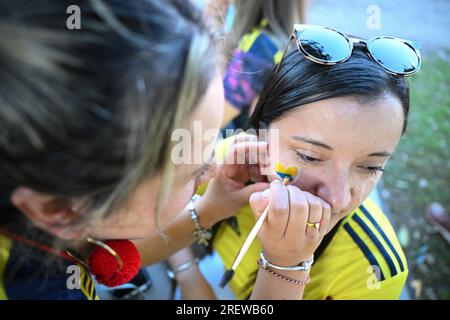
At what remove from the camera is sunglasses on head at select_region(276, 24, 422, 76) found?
123 centimetres

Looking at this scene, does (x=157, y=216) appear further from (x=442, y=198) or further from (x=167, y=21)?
(x=442, y=198)

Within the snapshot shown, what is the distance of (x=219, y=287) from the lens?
172cm

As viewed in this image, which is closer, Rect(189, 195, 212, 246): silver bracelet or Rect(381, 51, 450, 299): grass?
Rect(189, 195, 212, 246): silver bracelet

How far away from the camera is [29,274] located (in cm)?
97

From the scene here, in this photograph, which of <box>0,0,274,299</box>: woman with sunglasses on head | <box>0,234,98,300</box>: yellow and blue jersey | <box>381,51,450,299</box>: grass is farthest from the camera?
<box>381,51,450,299</box>: grass

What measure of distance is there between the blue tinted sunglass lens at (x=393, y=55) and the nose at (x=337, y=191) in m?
0.36

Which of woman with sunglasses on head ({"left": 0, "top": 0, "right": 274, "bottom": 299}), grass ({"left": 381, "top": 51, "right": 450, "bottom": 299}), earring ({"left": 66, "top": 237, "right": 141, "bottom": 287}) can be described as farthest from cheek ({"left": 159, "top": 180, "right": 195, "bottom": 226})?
grass ({"left": 381, "top": 51, "right": 450, "bottom": 299})

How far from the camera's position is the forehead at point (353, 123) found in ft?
3.87

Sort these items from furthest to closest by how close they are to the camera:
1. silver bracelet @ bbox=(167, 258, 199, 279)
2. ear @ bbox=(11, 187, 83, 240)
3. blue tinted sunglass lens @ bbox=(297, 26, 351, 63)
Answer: silver bracelet @ bbox=(167, 258, 199, 279) < blue tinted sunglass lens @ bbox=(297, 26, 351, 63) < ear @ bbox=(11, 187, 83, 240)

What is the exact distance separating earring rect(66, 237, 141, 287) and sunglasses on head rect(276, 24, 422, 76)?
2.54 ft

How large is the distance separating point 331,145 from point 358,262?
1.48ft

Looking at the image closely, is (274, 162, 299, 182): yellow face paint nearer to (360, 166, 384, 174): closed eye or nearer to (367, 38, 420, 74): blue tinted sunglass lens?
(360, 166, 384, 174): closed eye
